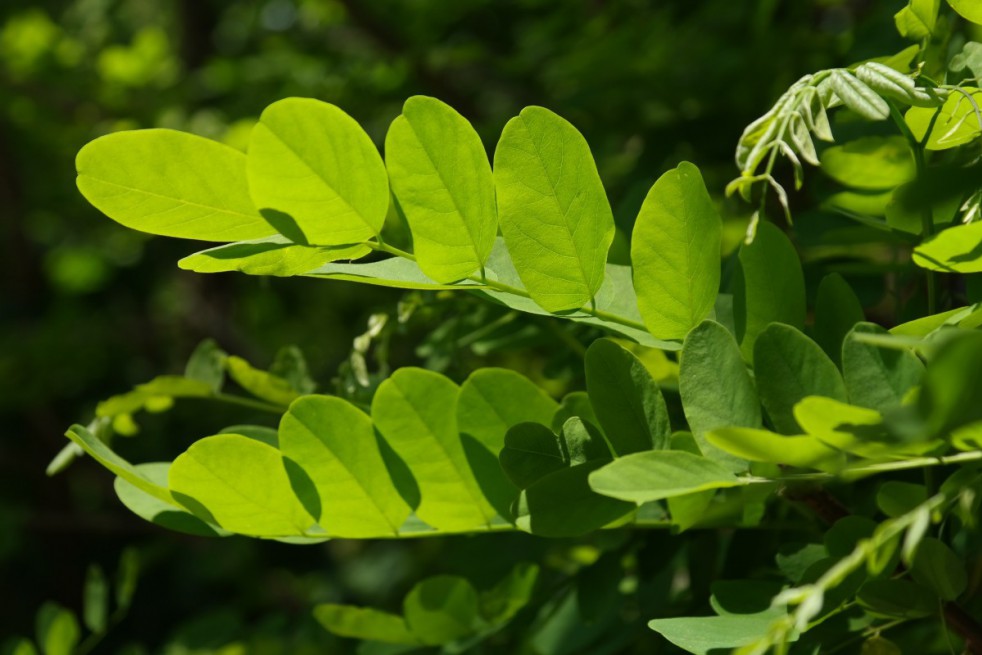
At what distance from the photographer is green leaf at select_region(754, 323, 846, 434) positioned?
0.43m

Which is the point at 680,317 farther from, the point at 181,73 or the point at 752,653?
the point at 181,73

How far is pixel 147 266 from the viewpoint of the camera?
273 centimetres

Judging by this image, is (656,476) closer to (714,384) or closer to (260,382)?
(714,384)

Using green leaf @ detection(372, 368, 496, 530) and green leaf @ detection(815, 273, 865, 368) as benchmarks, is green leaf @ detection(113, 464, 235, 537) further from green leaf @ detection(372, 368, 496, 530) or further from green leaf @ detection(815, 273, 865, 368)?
green leaf @ detection(815, 273, 865, 368)

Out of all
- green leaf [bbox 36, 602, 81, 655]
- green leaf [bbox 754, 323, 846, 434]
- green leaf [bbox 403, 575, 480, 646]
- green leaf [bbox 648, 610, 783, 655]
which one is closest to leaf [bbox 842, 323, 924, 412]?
green leaf [bbox 754, 323, 846, 434]

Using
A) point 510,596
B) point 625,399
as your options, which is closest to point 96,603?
point 510,596

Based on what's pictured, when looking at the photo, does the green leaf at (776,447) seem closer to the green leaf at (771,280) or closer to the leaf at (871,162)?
the green leaf at (771,280)

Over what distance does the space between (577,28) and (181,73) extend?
3.80 feet

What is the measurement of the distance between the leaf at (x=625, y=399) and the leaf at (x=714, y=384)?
0.02 meters

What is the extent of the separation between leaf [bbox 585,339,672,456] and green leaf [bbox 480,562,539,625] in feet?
0.80

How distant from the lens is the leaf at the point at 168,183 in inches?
16.9

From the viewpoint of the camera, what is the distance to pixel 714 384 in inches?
17.3

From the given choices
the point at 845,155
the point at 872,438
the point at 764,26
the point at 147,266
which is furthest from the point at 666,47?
the point at 147,266

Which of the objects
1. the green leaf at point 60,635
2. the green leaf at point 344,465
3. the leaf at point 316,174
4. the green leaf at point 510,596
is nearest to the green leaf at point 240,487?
the green leaf at point 344,465
